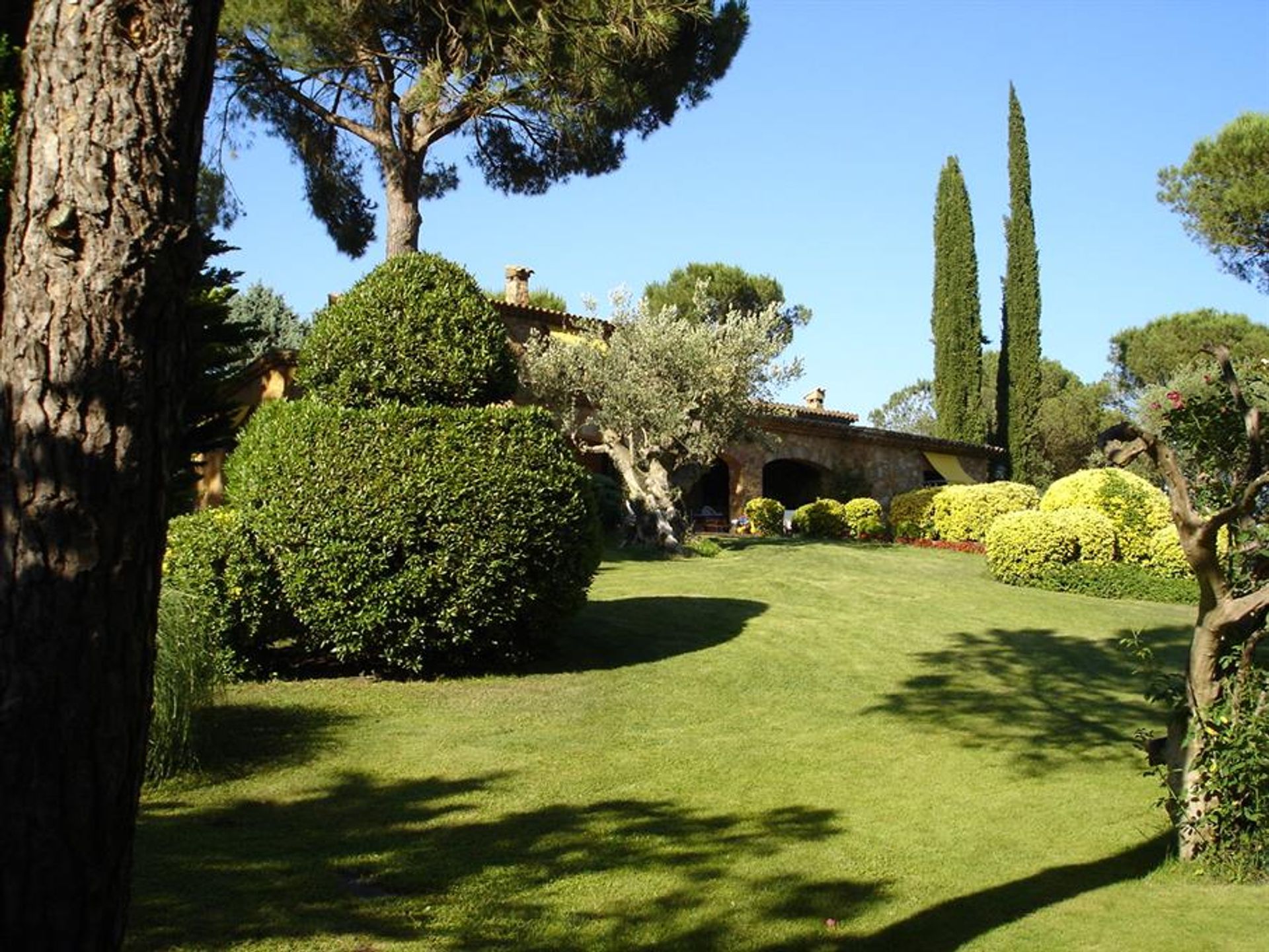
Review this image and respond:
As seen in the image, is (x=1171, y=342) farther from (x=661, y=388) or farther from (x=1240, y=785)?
(x=1240, y=785)

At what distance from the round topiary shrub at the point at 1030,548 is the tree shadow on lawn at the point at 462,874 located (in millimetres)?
11905

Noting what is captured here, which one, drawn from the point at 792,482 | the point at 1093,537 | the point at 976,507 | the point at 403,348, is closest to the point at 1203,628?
the point at 403,348

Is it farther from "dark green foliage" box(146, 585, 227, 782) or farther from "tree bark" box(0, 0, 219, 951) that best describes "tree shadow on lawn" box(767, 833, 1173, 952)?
"dark green foliage" box(146, 585, 227, 782)

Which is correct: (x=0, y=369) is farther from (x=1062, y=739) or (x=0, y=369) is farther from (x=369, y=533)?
(x=1062, y=739)

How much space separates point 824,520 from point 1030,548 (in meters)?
9.16

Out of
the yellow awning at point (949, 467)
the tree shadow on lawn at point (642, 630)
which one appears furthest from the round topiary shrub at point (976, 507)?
the tree shadow on lawn at point (642, 630)

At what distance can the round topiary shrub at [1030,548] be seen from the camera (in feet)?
56.6

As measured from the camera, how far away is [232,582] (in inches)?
343

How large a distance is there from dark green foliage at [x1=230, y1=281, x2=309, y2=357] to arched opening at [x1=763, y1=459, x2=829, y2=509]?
1376 cm

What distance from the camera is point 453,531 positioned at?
884 cm

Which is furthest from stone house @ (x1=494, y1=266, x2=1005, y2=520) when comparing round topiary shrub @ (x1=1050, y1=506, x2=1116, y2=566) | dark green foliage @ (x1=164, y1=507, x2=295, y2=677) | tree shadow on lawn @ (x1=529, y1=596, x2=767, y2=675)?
dark green foliage @ (x1=164, y1=507, x2=295, y2=677)

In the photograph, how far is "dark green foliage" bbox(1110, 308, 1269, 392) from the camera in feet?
137

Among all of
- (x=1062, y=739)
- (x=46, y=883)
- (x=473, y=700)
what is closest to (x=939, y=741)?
(x=1062, y=739)

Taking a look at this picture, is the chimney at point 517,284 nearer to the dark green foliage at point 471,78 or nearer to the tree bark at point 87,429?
the dark green foliage at point 471,78
